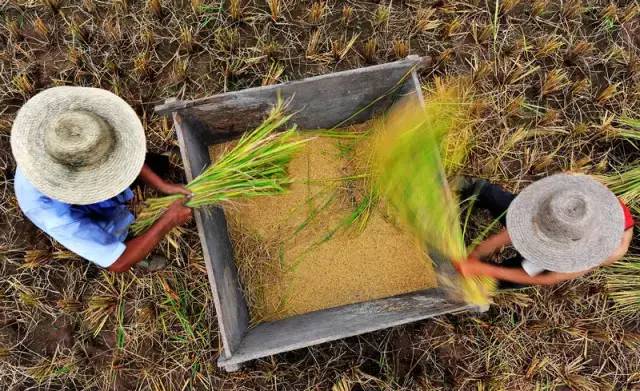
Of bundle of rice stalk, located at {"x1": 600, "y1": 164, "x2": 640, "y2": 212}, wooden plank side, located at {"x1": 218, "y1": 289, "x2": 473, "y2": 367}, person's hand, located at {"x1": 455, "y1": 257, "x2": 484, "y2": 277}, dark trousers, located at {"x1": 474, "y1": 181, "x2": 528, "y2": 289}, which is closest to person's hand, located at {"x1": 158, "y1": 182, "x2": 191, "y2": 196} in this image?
wooden plank side, located at {"x1": 218, "y1": 289, "x2": 473, "y2": 367}

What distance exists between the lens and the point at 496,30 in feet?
8.55

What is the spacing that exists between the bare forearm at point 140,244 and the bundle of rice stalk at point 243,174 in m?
0.07

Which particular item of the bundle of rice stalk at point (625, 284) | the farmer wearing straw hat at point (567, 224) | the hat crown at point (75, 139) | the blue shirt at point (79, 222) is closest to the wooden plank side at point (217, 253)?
the blue shirt at point (79, 222)

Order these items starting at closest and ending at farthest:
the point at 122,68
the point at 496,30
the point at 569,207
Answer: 1. the point at 569,207
2. the point at 122,68
3. the point at 496,30

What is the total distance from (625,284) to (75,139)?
2.52 meters

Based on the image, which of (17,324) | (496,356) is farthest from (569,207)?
(17,324)

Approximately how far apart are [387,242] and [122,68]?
159cm

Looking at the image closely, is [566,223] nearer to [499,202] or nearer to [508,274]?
[508,274]

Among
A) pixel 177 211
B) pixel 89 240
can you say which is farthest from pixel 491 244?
pixel 89 240

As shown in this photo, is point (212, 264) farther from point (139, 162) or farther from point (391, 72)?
point (391, 72)

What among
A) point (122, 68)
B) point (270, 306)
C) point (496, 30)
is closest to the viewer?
point (270, 306)

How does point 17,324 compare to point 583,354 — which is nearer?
point 17,324

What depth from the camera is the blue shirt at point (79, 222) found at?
1544mm

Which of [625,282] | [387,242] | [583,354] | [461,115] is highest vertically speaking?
[461,115]
